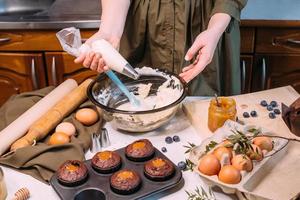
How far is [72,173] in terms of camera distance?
868 mm

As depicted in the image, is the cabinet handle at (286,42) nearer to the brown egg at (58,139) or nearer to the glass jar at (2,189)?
the brown egg at (58,139)

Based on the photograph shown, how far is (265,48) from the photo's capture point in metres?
1.82

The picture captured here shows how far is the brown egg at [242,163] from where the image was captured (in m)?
0.84

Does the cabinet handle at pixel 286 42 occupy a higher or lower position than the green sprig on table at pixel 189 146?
lower

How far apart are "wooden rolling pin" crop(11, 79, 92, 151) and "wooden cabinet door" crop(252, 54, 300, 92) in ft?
2.99

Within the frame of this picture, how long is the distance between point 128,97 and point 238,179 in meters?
0.42

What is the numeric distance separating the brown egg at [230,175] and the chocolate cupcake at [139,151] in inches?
6.8

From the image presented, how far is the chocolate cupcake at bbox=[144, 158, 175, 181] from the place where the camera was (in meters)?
0.87

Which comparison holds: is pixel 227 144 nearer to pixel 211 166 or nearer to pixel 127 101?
pixel 211 166

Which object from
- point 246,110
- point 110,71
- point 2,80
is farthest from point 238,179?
point 2,80

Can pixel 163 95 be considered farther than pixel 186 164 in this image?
Yes

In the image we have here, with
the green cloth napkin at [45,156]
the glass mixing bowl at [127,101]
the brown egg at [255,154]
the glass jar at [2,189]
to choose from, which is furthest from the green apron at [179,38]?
the glass jar at [2,189]

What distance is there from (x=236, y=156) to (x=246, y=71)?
3.52 ft

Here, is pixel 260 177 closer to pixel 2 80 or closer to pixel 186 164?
pixel 186 164
